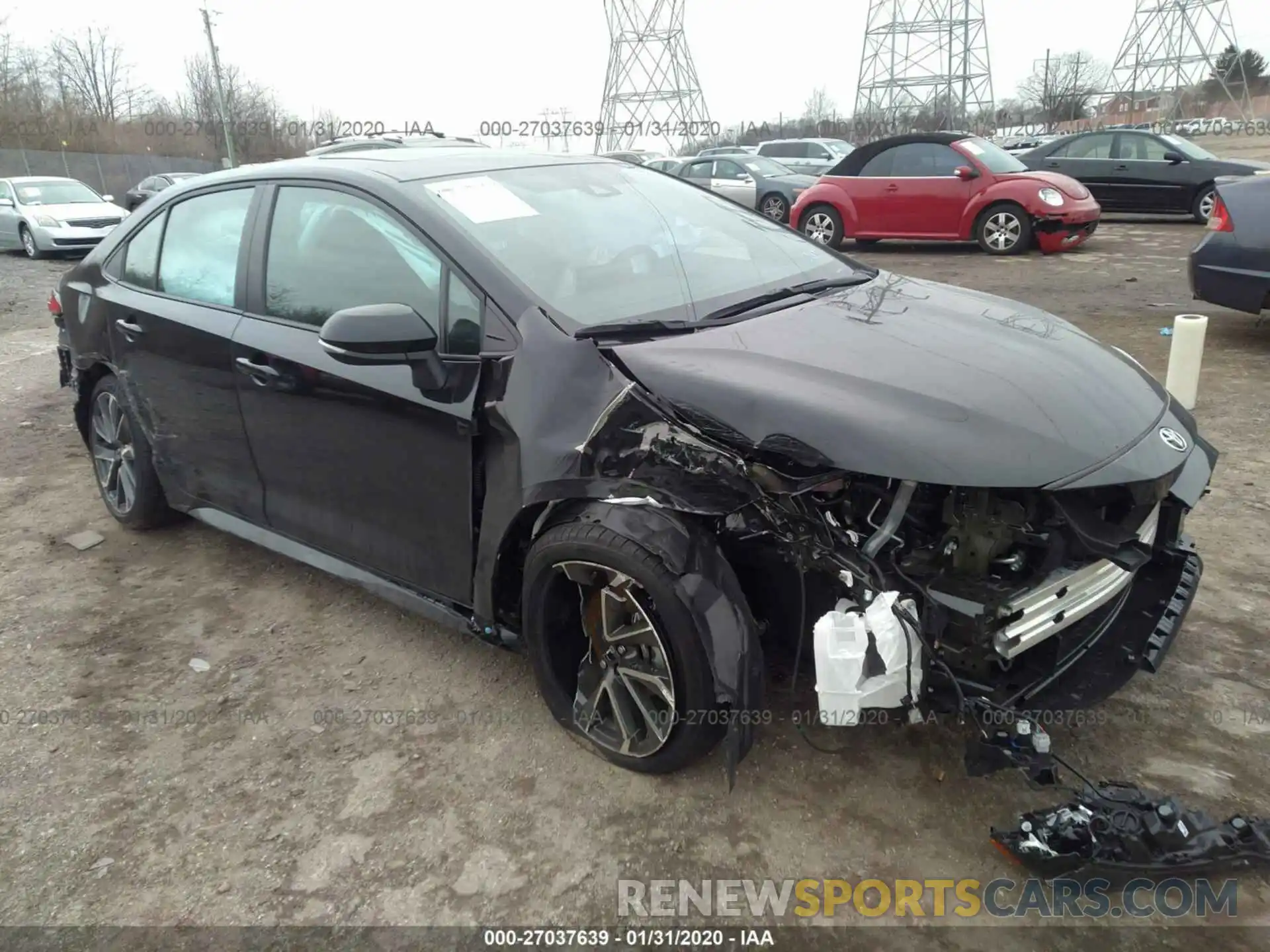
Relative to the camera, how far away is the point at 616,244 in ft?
9.64

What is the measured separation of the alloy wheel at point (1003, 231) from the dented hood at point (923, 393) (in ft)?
31.4

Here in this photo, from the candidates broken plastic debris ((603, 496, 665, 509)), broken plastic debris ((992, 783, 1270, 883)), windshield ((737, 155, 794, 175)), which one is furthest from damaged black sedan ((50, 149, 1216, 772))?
windshield ((737, 155, 794, 175))

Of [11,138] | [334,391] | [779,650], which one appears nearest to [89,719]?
[334,391]

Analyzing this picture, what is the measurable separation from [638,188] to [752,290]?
72cm

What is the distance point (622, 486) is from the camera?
2.33m

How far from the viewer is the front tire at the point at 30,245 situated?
55.1 ft

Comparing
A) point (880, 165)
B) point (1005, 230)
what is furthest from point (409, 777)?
point (880, 165)

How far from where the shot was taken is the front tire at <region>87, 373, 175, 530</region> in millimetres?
4027

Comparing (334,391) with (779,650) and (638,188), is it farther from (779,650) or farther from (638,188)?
(779,650)

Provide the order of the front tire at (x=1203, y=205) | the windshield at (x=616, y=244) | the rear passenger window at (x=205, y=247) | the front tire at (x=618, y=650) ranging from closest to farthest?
the front tire at (x=618, y=650) → the windshield at (x=616, y=244) → the rear passenger window at (x=205, y=247) → the front tire at (x=1203, y=205)

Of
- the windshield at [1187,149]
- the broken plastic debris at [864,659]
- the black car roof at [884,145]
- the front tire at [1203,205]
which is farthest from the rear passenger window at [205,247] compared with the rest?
the windshield at [1187,149]

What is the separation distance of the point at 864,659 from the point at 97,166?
40331 millimetres

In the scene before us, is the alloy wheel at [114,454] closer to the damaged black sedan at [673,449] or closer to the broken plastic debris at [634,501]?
the damaged black sedan at [673,449]

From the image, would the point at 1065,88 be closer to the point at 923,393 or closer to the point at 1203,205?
the point at 1203,205
